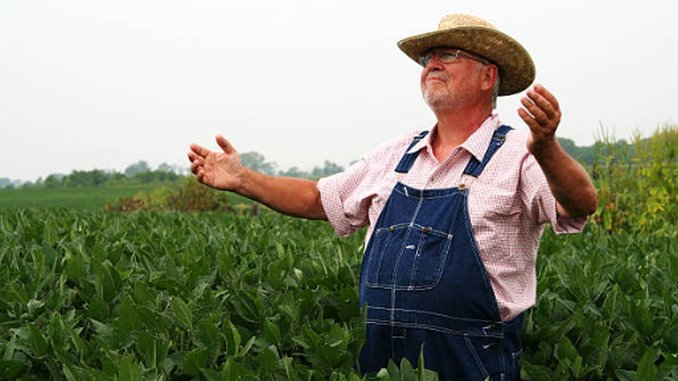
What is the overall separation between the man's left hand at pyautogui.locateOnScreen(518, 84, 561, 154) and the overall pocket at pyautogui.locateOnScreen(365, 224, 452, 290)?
1.76ft

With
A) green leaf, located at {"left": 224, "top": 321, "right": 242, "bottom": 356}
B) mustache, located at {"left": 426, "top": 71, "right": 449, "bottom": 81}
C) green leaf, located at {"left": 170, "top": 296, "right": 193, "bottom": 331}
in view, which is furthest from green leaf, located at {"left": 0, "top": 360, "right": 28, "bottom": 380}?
mustache, located at {"left": 426, "top": 71, "right": 449, "bottom": 81}

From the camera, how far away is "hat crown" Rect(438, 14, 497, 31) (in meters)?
3.31

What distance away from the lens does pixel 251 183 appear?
3.74 meters

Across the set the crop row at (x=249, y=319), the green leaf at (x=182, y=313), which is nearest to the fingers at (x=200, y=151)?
the crop row at (x=249, y=319)

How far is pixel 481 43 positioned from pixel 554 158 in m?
0.71

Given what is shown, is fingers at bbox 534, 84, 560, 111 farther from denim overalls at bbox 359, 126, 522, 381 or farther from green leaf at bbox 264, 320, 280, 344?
green leaf at bbox 264, 320, 280, 344

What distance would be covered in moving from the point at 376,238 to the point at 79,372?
47.3 inches

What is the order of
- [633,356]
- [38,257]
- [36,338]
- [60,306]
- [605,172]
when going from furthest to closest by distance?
[605,172] < [38,257] < [60,306] < [633,356] < [36,338]

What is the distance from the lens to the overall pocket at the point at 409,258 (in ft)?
9.89

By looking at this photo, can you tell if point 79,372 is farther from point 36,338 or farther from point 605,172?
point 605,172

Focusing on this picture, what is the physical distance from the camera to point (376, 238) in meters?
3.25

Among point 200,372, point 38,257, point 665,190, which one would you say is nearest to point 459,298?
point 200,372

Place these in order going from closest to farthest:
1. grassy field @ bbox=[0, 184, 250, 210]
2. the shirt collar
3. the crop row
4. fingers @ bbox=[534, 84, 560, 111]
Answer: fingers @ bbox=[534, 84, 560, 111], the crop row, the shirt collar, grassy field @ bbox=[0, 184, 250, 210]

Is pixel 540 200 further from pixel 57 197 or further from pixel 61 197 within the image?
pixel 61 197
